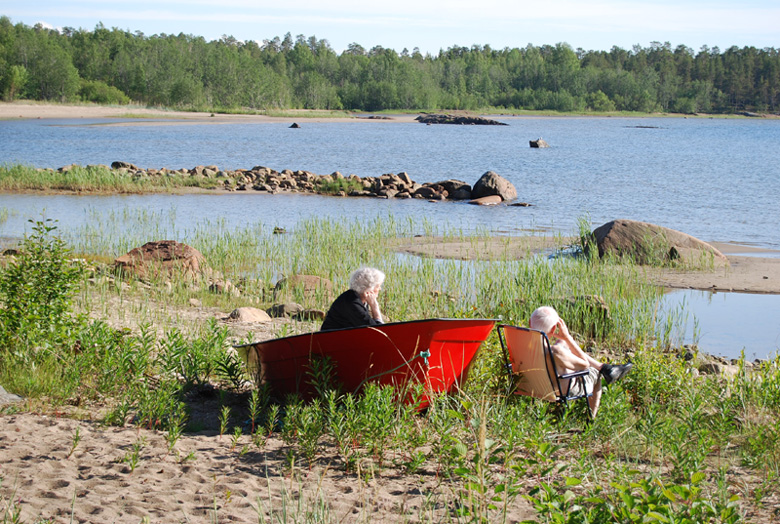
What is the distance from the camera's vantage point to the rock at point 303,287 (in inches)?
487

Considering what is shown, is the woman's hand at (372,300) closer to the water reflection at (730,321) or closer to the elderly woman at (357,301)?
the elderly woman at (357,301)

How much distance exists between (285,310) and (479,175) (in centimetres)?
3032

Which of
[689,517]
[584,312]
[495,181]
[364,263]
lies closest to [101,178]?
[495,181]

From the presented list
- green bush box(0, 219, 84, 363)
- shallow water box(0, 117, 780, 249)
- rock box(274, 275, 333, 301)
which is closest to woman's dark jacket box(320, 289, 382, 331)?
green bush box(0, 219, 84, 363)

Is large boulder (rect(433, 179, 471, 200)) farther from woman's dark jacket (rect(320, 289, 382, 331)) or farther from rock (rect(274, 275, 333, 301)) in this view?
woman's dark jacket (rect(320, 289, 382, 331))

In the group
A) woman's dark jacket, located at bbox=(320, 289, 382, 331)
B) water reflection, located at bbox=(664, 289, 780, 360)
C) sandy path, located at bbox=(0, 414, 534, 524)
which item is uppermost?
woman's dark jacket, located at bbox=(320, 289, 382, 331)

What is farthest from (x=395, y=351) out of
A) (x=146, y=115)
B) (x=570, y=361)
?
(x=146, y=115)

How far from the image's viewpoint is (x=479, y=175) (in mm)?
40562

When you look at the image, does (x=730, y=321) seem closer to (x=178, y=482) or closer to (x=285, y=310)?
(x=285, y=310)

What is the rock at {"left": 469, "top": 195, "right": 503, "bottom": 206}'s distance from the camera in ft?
95.4

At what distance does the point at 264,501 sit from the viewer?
4789mm

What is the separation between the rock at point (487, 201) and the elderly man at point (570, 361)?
22.6m

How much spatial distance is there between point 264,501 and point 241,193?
2625 cm

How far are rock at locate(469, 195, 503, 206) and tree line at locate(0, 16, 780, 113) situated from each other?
91953 millimetres
